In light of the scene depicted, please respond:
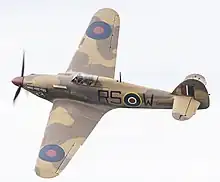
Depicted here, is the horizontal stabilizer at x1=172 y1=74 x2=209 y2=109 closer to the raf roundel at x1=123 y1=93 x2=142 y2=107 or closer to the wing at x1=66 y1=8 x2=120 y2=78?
the raf roundel at x1=123 y1=93 x2=142 y2=107

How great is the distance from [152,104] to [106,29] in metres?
4.56

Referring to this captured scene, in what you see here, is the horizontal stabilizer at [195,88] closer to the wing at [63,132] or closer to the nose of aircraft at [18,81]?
the wing at [63,132]

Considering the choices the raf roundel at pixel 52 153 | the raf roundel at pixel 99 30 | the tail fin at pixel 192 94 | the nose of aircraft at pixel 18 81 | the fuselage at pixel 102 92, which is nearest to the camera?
the raf roundel at pixel 52 153

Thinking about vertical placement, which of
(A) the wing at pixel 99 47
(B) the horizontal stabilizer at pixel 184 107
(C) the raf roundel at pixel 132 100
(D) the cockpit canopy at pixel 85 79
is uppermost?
(A) the wing at pixel 99 47

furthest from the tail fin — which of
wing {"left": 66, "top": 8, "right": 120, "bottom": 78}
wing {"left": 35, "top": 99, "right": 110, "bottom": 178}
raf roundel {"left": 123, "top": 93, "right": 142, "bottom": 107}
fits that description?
wing {"left": 66, "top": 8, "right": 120, "bottom": 78}

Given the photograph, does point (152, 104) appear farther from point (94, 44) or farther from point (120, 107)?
point (94, 44)

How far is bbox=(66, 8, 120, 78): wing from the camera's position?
37.8 metres

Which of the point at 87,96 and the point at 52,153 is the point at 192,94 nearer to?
the point at 87,96

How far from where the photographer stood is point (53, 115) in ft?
119

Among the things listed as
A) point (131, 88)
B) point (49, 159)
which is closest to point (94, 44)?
point (131, 88)

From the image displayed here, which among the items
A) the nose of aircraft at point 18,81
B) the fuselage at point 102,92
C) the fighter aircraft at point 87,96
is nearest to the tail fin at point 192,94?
the fighter aircraft at point 87,96

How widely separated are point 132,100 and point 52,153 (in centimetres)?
403

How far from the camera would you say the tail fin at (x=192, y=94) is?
35156mm

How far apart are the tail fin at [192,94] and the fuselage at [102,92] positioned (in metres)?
0.54
